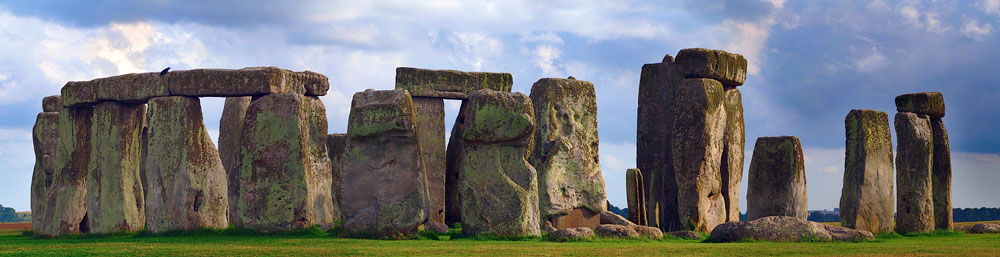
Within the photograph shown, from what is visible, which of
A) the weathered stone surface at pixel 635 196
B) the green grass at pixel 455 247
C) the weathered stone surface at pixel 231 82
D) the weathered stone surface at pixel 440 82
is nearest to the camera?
the green grass at pixel 455 247

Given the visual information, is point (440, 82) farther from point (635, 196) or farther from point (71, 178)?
point (71, 178)

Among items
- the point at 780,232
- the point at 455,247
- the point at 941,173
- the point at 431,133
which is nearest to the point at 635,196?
the point at 780,232

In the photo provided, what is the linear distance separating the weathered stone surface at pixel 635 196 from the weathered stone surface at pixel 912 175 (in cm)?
604

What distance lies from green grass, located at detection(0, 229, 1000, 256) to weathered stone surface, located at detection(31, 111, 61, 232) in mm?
6974

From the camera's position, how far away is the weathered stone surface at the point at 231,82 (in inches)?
944

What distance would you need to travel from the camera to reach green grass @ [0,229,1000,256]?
17.9 m

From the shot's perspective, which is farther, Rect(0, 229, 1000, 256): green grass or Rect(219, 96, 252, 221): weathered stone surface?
Rect(219, 96, 252, 221): weathered stone surface

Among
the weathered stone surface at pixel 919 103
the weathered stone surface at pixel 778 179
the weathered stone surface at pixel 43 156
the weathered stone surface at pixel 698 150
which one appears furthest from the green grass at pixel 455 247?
the weathered stone surface at pixel 43 156

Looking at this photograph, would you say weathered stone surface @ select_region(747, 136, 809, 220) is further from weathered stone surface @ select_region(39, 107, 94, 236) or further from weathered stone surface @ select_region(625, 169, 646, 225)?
weathered stone surface @ select_region(39, 107, 94, 236)

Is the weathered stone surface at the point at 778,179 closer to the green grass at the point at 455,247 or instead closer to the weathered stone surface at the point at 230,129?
the green grass at the point at 455,247

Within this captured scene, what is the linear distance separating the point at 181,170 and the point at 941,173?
656 inches

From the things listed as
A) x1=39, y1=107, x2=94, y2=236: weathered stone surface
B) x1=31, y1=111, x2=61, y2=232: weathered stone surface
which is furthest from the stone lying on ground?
x1=31, y1=111, x2=61, y2=232: weathered stone surface

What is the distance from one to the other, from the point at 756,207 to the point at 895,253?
5.85 metres

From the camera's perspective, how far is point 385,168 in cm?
2066
